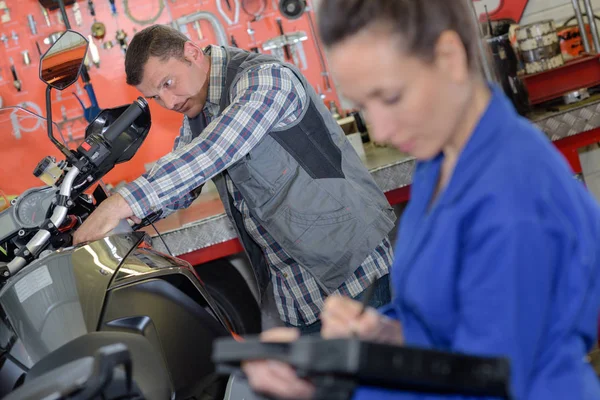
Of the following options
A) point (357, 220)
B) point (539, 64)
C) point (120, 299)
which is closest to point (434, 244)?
point (120, 299)

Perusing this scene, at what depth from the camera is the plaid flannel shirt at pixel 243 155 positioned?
1.82 m

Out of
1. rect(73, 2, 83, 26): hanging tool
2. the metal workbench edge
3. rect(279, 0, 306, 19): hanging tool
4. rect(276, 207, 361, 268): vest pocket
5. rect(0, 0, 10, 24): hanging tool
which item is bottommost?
the metal workbench edge

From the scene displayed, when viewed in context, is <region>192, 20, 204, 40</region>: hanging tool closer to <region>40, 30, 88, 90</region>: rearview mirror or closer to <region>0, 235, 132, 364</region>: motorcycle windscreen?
<region>40, 30, 88, 90</region>: rearview mirror

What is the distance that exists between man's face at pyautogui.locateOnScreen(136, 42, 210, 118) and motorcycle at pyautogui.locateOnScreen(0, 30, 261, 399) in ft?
0.73

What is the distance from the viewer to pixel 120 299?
62.6 inches

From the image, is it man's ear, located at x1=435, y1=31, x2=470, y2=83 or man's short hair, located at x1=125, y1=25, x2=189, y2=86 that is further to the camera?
man's short hair, located at x1=125, y1=25, x2=189, y2=86

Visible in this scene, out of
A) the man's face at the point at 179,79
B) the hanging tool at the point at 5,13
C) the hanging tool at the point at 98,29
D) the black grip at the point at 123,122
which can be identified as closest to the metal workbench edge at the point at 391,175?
the man's face at the point at 179,79

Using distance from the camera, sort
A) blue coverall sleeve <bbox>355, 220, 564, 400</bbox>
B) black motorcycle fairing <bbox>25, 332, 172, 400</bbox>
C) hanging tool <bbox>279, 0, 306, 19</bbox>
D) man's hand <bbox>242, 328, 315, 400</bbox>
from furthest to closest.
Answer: hanging tool <bbox>279, 0, 306, 19</bbox> → black motorcycle fairing <bbox>25, 332, 172, 400</bbox> → man's hand <bbox>242, 328, 315, 400</bbox> → blue coverall sleeve <bbox>355, 220, 564, 400</bbox>

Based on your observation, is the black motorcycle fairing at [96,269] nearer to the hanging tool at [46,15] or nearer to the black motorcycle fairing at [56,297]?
the black motorcycle fairing at [56,297]

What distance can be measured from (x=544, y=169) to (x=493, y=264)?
131 mm

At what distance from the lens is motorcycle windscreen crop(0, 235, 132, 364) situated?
4.88 ft

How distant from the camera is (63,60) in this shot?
6.37 feet

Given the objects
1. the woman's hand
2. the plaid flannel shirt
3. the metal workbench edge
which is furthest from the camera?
the metal workbench edge

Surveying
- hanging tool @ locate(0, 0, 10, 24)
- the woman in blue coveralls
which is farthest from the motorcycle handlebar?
hanging tool @ locate(0, 0, 10, 24)
